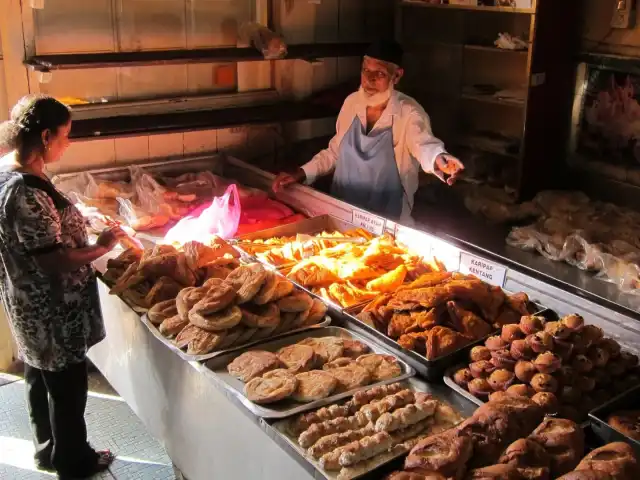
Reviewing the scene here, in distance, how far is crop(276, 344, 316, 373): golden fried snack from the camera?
6.94 feet

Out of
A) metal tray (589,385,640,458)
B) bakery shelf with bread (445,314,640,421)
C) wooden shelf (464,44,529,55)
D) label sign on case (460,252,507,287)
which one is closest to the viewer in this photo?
metal tray (589,385,640,458)

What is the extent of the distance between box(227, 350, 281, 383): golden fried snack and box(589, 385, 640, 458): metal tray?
35.1 inches

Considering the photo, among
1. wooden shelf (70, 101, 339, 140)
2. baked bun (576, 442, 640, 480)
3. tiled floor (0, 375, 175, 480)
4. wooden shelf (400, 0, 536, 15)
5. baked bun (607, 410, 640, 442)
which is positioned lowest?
tiled floor (0, 375, 175, 480)

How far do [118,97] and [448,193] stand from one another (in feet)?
6.91

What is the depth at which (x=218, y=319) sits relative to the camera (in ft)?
7.41

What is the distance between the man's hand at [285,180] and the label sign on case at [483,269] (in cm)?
123

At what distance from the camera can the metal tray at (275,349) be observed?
1918mm

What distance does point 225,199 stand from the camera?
3215 mm

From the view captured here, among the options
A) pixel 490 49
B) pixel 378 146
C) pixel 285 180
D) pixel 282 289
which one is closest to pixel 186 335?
pixel 282 289

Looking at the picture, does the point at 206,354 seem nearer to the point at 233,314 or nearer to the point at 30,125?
the point at 233,314

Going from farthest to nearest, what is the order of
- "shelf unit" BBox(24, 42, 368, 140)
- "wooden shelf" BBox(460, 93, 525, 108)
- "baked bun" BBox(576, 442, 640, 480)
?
1. "wooden shelf" BBox(460, 93, 525, 108)
2. "shelf unit" BBox(24, 42, 368, 140)
3. "baked bun" BBox(576, 442, 640, 480)

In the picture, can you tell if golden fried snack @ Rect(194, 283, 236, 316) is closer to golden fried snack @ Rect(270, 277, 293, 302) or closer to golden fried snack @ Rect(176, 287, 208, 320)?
golden fried snack @ Rect(176, 287, 208, 320)

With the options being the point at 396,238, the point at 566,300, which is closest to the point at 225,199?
the point at 396,238

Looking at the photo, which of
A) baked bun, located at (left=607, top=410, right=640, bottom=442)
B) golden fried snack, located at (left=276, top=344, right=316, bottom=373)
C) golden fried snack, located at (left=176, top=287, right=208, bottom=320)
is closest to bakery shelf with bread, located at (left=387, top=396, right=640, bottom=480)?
baked bun, located at (left=607, top=410, right=640, bottom=442)
